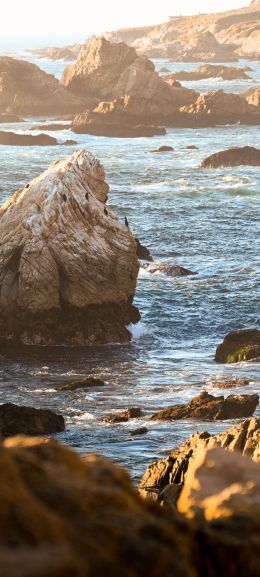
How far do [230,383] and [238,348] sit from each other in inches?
194

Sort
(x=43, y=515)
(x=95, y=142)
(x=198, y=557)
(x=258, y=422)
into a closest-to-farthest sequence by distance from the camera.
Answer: (x=43, y=515), (x=198, y=557), (x=258, y=422), (x=95, y=142)

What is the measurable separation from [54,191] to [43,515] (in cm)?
4229

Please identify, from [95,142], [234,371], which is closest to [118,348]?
[234,371]

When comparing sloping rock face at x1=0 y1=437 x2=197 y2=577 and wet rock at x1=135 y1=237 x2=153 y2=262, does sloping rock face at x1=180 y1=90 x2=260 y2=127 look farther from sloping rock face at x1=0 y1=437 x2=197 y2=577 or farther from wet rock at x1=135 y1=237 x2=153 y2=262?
sloping rock face at x1=0 y1=437 x2=197 y2=577

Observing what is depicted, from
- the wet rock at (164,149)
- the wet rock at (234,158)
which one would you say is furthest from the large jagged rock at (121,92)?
the wet rock at (234,158)

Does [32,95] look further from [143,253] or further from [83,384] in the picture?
[83,384]

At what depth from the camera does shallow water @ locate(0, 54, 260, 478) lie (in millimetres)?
35219

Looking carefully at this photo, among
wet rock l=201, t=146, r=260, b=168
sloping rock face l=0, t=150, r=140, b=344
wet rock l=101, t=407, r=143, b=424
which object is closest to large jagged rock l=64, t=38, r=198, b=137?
wet rock l=201, t=146, r=260, b=168

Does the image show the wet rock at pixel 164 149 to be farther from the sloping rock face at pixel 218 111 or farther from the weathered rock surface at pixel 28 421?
the weathered rock surface at pixel 28 421

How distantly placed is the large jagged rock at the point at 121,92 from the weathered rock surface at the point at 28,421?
93.1 meters

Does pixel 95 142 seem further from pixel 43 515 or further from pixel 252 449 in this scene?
pixel 43 515

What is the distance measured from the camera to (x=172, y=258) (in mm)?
63375

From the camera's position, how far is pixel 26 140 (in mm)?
119625

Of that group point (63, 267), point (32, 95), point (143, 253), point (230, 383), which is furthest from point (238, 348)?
point (32, 95)
